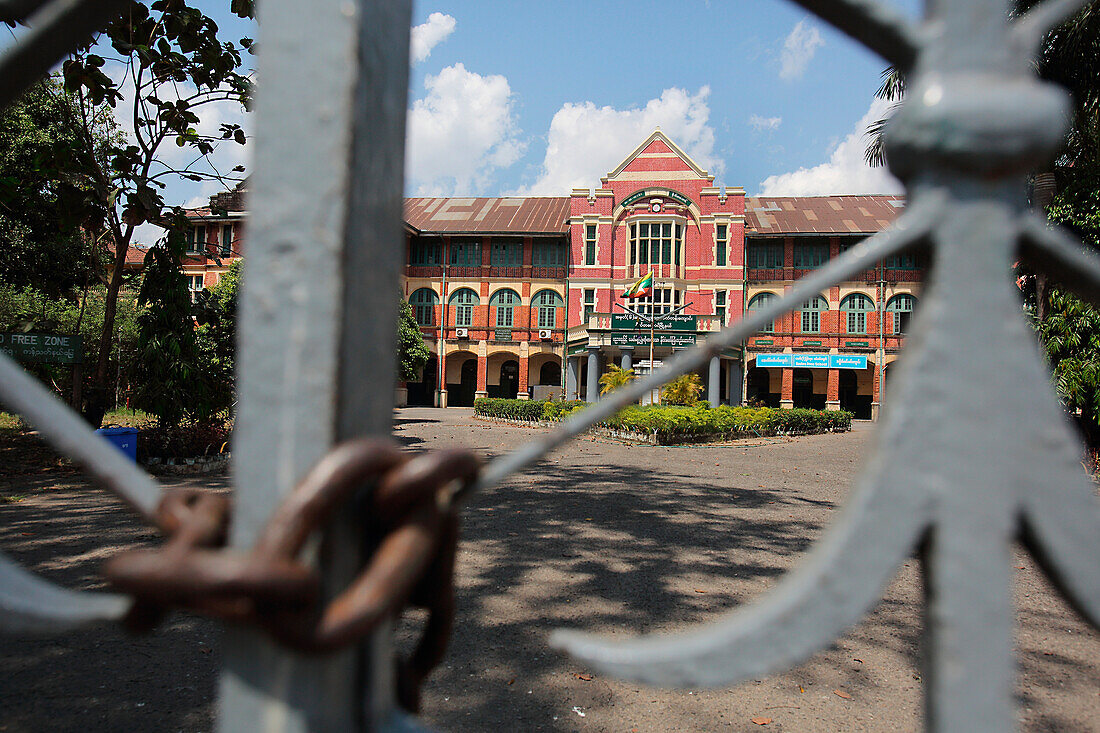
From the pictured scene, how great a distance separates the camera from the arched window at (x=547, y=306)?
30953 millimetres

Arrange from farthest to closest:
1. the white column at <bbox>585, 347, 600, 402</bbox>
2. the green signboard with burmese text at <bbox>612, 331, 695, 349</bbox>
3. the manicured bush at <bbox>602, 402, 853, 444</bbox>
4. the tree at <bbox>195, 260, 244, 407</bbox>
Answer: the white column at <bbox>585, 347, 600, 402</bbox>, the green signboard with burmese text at <bbox>612, 331, 695, 349</bbox>, the manicured bush at <bbox>602, 402, 853, 444</bbox>, the tree at <bbox>195, 260, 244, 407</bbox>

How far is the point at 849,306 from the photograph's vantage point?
96.8ft

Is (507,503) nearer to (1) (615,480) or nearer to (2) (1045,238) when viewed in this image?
(1) (615,480)

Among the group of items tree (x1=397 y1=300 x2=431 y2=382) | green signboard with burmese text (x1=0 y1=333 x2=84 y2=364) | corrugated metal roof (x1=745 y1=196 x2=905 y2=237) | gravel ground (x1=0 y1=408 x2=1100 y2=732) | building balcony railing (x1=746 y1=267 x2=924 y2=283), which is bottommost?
gravel ground (x1=0 y1=408 x2=1100 y2=732)

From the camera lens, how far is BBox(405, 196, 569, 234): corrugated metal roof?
3186 cm

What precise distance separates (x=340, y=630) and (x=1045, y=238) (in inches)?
21.5

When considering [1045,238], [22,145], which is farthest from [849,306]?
[1045,238]

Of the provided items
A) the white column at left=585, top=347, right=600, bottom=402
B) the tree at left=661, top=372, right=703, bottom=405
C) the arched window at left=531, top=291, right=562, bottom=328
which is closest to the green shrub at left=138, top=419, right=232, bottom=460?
the tree at left=661, top=372, right=703, bottom=405

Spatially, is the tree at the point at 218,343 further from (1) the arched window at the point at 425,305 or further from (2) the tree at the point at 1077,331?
(1) the arched window at the point at 425,305

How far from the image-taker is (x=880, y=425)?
420 millimetres

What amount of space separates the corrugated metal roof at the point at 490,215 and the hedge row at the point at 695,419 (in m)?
12.1

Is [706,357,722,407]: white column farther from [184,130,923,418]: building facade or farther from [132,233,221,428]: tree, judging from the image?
[132,233,221,428]: tree

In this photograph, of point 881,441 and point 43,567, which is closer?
point 881,441

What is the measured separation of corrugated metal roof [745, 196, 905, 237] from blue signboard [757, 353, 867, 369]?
578 centimetres
